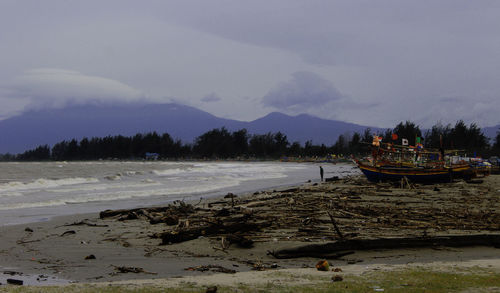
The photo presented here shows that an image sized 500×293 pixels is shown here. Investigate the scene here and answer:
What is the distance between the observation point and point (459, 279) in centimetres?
622

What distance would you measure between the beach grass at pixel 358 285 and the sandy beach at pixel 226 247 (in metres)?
0.24

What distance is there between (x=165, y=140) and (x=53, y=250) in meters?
187

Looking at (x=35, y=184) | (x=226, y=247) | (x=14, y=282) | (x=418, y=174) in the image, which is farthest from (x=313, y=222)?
(x=35, y=184)

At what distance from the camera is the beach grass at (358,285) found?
579 cm

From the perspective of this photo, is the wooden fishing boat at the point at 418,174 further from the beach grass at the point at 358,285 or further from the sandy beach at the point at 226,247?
the beach grass at the point at 358,285

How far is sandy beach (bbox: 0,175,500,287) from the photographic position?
716 cm

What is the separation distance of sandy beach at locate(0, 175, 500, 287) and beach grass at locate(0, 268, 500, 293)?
24cm

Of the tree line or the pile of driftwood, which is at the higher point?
the tree line

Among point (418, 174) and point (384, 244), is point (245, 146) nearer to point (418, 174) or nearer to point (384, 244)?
point (418, 174)

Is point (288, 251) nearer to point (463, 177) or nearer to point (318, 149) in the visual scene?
point (463, 177)

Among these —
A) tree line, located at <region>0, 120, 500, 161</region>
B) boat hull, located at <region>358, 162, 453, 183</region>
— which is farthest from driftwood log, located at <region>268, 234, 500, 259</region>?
tree line, located at <region>0, 120, 500, 161</region>

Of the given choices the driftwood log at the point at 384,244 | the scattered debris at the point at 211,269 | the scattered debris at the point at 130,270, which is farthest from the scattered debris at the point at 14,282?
the driftwood log at the point at 384,244

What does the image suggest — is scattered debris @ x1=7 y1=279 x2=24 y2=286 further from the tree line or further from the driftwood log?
the tree line

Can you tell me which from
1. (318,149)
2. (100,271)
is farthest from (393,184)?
(318,149)
